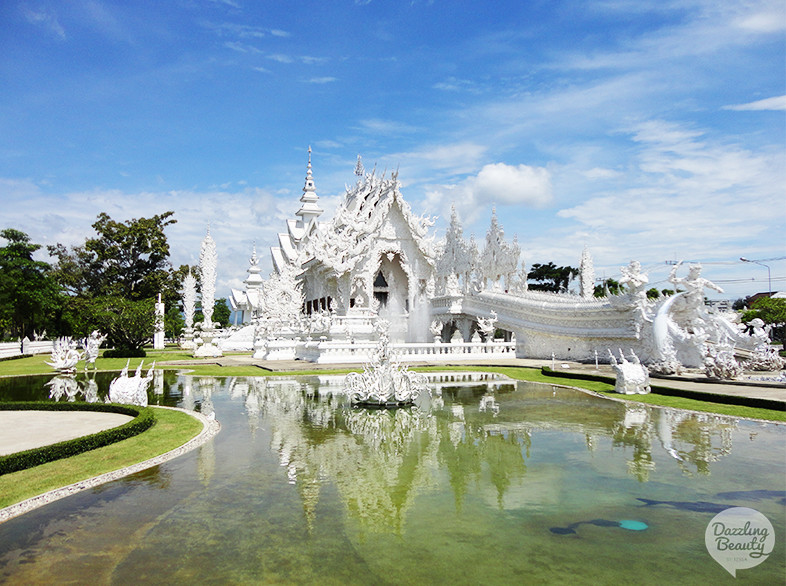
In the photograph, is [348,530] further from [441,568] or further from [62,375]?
[62,375]

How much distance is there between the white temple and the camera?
19.4 meters

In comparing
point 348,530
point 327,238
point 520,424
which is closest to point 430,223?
point 327,238

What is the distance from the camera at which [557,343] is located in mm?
23938

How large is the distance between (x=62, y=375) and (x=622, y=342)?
21146 mm

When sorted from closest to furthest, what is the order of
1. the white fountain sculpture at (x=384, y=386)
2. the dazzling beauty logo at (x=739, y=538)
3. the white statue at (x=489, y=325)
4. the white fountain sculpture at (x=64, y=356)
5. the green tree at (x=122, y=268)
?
Result: 1. the dazzling beauty logo at (x=739, y=538)
2. the white fountain sculpture at (x=384, y=386)
3. the white fountain sculpture at (x=64, y=356)
4. the white statue at (x=489, y=325)
5. the green tree at (x=122, y=268)

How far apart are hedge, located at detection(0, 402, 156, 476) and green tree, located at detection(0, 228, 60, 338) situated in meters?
29.2

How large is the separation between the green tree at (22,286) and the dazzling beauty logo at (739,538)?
41.2 meters

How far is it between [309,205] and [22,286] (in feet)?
73.3

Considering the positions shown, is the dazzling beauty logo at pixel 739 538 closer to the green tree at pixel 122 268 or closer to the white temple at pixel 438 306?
the white temple at pixel 438 306

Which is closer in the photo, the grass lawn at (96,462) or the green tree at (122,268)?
the grass lawn at (96,462)

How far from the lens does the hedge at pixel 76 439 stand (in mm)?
7124

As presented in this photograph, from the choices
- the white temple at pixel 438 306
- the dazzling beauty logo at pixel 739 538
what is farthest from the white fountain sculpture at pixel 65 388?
the dazzling beauty logo at pixel 739 538

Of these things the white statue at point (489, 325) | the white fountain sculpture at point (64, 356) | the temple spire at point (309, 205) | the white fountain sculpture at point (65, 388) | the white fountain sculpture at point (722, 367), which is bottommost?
the white fountain sculpture at point (65, 388)

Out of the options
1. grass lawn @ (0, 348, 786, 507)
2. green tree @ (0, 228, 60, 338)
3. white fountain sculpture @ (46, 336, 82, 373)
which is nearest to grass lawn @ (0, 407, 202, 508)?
grass lawn @ (0, 348, 786, 507)
